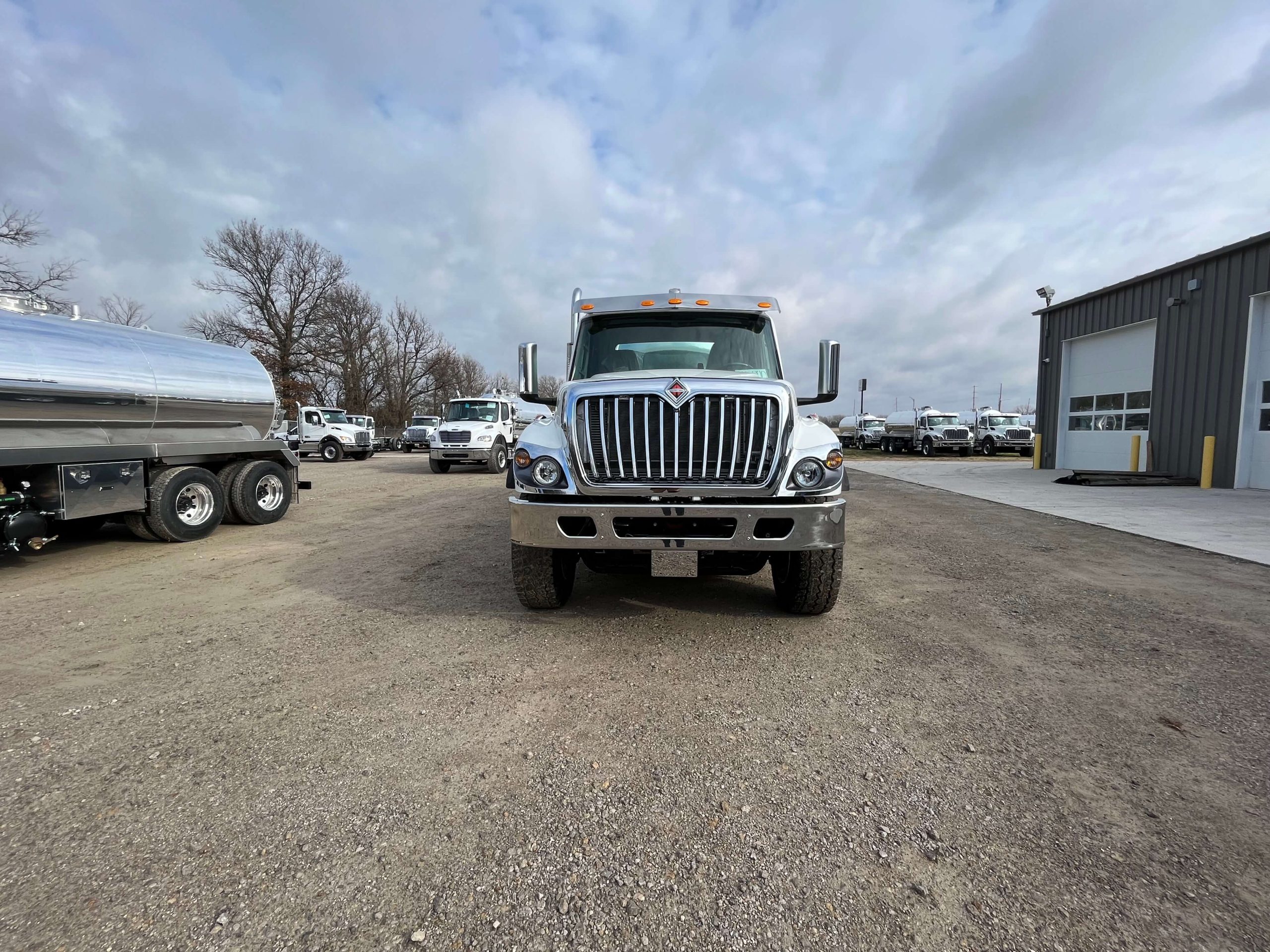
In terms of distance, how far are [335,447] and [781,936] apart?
1075 inches

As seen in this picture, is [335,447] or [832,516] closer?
[832,516]

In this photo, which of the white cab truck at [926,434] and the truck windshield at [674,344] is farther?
the white cab truck at [926,434]

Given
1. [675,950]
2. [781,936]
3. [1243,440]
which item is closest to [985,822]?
[781,936]

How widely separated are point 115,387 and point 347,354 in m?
42.7

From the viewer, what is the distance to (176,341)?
7.26 m

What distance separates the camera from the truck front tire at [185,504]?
6.77 m

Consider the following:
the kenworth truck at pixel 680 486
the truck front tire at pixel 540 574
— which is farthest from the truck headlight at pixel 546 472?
the truck front tire at pixel 540 574

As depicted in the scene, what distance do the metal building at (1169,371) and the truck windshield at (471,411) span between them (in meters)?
17.8

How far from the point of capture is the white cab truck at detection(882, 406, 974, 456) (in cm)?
3059

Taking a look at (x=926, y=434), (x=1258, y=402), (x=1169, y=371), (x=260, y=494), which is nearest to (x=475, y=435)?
(x=260, y=494)

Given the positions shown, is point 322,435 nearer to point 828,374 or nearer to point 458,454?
point 458,454

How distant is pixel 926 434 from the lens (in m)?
31.7

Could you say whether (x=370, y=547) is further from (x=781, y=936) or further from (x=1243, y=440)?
(x=1243, y=440)

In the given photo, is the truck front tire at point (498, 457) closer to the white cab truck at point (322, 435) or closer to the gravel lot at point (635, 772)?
the white cab truck at point (322, 435)
